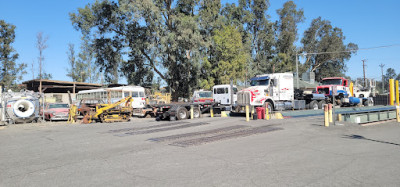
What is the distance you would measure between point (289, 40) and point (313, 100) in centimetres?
3115

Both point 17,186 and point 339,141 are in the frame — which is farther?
point 339,141

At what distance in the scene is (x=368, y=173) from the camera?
5.94 meters

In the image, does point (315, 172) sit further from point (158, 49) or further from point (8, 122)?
point (158, 49)

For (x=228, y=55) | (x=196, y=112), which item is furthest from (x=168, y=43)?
(x=196, y=112)

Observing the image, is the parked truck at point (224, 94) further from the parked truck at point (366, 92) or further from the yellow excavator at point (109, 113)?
the parked truck at point (366, 92)

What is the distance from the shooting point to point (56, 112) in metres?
22.2

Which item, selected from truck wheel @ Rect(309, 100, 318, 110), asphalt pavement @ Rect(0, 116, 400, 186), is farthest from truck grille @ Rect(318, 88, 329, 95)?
asphalt pavement @ Rect(0, 116, 400, 186)

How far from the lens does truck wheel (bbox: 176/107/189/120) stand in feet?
64.6

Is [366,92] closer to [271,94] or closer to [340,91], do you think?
[340,91]

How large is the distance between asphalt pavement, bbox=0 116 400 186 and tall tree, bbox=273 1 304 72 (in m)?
42.3

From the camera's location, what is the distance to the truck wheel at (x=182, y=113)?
19677mm

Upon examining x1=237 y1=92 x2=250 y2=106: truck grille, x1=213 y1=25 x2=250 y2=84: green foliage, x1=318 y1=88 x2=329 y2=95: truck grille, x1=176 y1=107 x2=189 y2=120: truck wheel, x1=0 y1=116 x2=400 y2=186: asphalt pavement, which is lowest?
x1=0 y1=116 x2=400 y2=186: asphalt pavement

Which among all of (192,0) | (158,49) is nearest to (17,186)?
(158,49)

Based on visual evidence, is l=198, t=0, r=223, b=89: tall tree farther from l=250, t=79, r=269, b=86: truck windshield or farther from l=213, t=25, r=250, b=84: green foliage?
l=250, t=79, r=269, b=86: truck windshield
